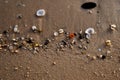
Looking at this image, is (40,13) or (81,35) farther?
(40,13)

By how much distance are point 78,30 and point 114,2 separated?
45 cm

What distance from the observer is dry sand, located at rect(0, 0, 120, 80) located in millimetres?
2859

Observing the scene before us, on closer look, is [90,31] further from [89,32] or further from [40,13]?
[40,13]

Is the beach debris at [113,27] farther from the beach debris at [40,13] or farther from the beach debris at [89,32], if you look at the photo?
the beach debris at [40,13]

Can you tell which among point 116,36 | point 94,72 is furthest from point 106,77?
point 116,36

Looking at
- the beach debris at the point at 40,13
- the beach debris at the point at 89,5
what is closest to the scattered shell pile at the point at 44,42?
the beach debris at the point at 40,13

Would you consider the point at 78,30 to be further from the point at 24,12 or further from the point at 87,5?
the point at 24,12

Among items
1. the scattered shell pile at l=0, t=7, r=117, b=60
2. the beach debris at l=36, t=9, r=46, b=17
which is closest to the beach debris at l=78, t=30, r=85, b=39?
the scattered shell pile at l=0, t=7, r=117, b=60

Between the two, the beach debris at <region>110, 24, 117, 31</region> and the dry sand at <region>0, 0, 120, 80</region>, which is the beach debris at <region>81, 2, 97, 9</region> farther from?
the beach debris at <region>110, 24, 117, 31</region>

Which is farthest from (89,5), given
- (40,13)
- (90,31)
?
(40,13)

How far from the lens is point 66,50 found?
9.64ft

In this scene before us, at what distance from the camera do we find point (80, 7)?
3100mm

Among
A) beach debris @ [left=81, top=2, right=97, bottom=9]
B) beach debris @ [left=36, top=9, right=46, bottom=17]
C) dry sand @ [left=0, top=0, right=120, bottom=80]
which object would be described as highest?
beach debris @ [left=81, top=2, right=97, bottom=9]

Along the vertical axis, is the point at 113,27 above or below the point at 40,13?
below
